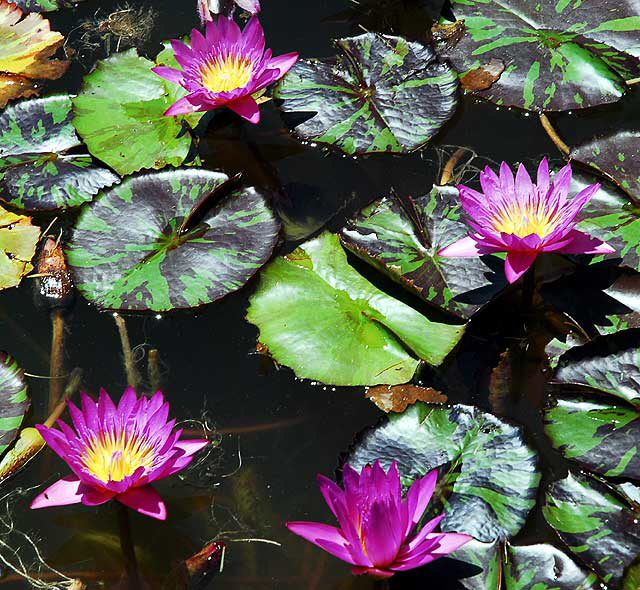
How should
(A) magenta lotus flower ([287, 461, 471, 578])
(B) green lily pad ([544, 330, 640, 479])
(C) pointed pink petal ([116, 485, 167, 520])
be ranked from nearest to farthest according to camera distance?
(A) magenta lotus flower ([287, 461, 471, 578]) < (C) pointed pink petal ([116, 485, 167, 520]) < (B) green lily pad ([544, 330, 640, 479])

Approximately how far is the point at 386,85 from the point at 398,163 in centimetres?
42

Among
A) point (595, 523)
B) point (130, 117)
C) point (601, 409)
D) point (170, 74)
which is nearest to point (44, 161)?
point (130, 117)

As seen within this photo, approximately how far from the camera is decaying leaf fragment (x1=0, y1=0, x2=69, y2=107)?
167 inches

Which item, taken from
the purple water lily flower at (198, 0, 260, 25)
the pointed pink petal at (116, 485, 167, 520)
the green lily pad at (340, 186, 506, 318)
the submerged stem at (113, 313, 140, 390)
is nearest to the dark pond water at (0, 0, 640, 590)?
the submerged stem at (113, 313, 140, 390)

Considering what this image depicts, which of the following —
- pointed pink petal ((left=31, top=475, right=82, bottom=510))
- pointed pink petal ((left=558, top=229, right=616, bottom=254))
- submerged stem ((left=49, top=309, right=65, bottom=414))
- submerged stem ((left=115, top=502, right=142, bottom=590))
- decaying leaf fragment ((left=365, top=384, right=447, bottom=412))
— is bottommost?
submerged stem ((left=115, top=502, right=142, bottom=590))

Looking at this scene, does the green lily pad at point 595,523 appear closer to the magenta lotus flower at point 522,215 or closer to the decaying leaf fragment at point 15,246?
the magenta lotus flower at point 522,215

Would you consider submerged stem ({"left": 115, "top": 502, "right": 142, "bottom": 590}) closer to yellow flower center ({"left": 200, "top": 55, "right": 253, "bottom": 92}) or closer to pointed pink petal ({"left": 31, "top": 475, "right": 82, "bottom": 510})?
pointed pink petal ({"left": 31, "top": 475, "right": 82, "bottom": 510})

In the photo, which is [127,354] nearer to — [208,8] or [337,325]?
[337,325]

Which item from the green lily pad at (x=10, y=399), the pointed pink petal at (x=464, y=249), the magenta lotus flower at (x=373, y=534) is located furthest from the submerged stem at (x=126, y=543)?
the pointed pink petal at (x=464, y=249)

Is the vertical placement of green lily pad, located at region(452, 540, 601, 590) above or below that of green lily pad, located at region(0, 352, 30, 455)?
above

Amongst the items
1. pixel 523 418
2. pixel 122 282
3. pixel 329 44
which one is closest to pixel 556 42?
pixel 329 44

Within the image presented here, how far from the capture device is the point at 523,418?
9.34 feet

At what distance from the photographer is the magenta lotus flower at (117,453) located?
2432 millimetres

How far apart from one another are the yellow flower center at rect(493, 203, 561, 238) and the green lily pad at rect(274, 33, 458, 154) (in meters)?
0.87
